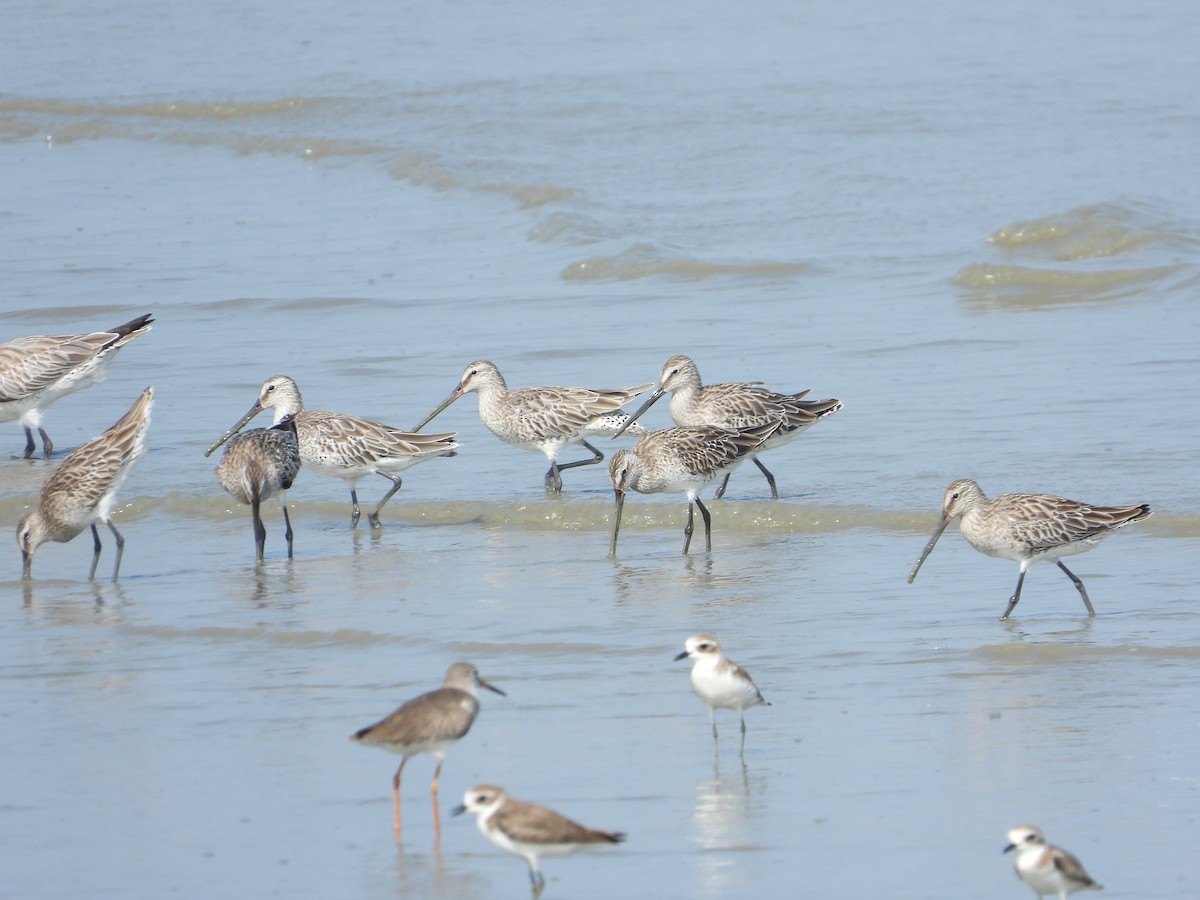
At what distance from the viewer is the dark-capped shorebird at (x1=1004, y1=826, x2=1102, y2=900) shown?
5.25m

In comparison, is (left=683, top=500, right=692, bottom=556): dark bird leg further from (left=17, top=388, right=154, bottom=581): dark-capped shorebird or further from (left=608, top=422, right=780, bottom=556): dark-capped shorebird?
(left=17, top=388, right=154, bottom=581): dark-capped shorebird

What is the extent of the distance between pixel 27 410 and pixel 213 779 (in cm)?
767

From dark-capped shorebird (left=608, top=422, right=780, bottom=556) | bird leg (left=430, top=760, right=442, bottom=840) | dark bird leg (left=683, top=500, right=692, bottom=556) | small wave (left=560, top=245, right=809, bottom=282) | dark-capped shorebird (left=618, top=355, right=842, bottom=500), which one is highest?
small wave (left=560, top=245, right=809, bottom=282)

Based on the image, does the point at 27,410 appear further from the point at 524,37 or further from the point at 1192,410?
the point at 524,37

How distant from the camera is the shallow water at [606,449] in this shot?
259 inches

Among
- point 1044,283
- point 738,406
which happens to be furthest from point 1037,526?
point 1044,283

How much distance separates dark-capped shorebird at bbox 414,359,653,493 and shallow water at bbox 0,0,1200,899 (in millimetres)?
305

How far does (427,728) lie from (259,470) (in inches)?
200

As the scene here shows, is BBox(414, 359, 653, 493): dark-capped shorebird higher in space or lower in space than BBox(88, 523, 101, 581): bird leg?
higher

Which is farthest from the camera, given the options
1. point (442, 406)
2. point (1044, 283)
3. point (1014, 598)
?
point (1044, 283)

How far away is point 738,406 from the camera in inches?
493

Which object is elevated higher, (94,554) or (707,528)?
(94,554)

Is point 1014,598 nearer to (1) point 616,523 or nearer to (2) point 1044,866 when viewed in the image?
(1) point 616,523

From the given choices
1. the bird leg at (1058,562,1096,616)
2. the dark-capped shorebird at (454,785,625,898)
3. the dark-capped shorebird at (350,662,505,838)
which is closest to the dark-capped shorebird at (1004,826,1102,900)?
the dark-capped shorebird at (454,785,625,898)
